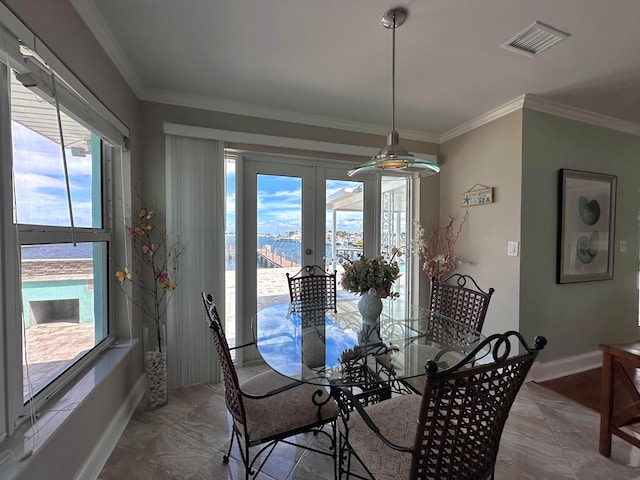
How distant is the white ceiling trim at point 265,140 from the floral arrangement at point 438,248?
1.12m

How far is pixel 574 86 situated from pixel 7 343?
3.79 m

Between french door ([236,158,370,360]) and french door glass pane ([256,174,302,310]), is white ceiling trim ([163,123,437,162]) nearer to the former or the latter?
french door ([236,158,370,360])

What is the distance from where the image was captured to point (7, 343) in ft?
3.59

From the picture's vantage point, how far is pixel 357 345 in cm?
172

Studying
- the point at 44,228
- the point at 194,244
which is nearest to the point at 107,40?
the point at 44,228

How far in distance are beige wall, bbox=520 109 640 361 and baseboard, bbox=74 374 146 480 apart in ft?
10.5

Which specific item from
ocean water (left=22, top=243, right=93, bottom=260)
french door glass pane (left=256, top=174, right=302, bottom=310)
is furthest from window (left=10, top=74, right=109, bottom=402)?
french door glass pane (left=256, top=174, right=302, bottom=310)

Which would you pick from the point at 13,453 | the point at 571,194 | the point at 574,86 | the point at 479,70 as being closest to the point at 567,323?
the point at 571,194

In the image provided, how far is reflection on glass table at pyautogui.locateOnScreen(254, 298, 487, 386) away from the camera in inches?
57.4

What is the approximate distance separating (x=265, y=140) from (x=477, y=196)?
2.18 metres

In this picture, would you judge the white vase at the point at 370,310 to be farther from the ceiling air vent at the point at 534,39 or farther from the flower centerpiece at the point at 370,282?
the ceiling air vent at the point at 534,39

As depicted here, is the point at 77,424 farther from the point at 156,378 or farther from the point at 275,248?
the point at 275,248

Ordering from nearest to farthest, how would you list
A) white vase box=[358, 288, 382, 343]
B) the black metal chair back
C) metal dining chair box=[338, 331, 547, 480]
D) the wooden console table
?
metal dining chair box=[338, 331, 547, 480], the wooden console table, white vase box=[358, 288, 382, 343], the black metal chair back

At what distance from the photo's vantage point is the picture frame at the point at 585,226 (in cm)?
269
